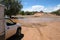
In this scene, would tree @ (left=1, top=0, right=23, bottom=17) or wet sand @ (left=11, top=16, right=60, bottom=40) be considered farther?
tree @ (left=1, top=0, right=23, bottom=17)

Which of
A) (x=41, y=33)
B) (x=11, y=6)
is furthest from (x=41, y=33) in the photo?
(x=11, y=6)

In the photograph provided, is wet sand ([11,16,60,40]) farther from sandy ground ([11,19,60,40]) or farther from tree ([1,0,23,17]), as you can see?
tree ([1,0,23,17])

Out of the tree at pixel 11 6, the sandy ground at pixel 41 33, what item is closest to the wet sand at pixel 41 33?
the sandy ground at pixel 41 33

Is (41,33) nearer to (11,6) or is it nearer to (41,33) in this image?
(41,33)

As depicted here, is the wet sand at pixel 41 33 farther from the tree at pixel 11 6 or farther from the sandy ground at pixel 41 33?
the tree at pixel 11 6

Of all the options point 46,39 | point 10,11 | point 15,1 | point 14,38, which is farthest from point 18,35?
point 15,1

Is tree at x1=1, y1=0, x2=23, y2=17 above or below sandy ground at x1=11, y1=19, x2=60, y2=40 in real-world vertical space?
above

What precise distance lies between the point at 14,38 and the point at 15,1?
4629 centimetres

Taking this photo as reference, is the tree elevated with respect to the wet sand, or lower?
elevated

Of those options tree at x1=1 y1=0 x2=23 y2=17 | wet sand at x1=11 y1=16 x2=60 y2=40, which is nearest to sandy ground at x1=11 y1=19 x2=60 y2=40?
wet sand at x1=11 y1=16 x2=60 y2=40

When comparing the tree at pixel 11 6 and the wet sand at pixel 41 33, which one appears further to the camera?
the tree at pixel 11 6

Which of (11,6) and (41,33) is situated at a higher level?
(11,6)

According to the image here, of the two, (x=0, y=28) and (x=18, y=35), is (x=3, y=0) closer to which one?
(x=18, y=35)

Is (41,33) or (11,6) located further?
(11,6)
